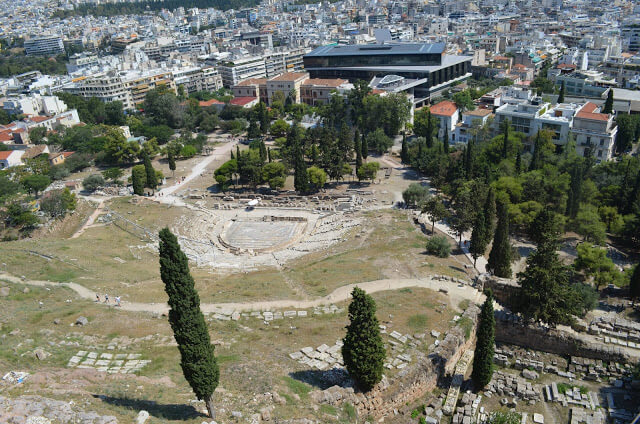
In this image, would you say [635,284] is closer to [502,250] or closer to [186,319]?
[502,250]

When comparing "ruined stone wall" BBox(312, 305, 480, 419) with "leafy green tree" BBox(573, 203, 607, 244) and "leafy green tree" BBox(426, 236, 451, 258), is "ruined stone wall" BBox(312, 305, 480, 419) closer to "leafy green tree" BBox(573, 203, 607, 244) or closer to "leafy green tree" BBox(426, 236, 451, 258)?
"leafy green tree" BBox(426, 236, 451, 258)

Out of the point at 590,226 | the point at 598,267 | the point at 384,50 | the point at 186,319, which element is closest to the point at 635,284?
the point at 598,267

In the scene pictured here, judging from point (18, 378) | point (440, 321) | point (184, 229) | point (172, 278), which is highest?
point (172, 278)

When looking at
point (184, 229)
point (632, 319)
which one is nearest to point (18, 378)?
point (184, 229)

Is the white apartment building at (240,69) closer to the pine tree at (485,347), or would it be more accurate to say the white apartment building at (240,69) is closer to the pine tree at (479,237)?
the pine tree at (479,237)

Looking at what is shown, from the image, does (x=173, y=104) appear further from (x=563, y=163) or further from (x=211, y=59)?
(x=563, y=163)

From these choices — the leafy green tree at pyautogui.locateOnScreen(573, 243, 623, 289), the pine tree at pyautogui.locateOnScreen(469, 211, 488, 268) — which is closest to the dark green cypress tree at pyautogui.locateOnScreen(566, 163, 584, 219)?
the leafy green tree at pyautogui.locateOnScreen(573, 243, 623, 289)
